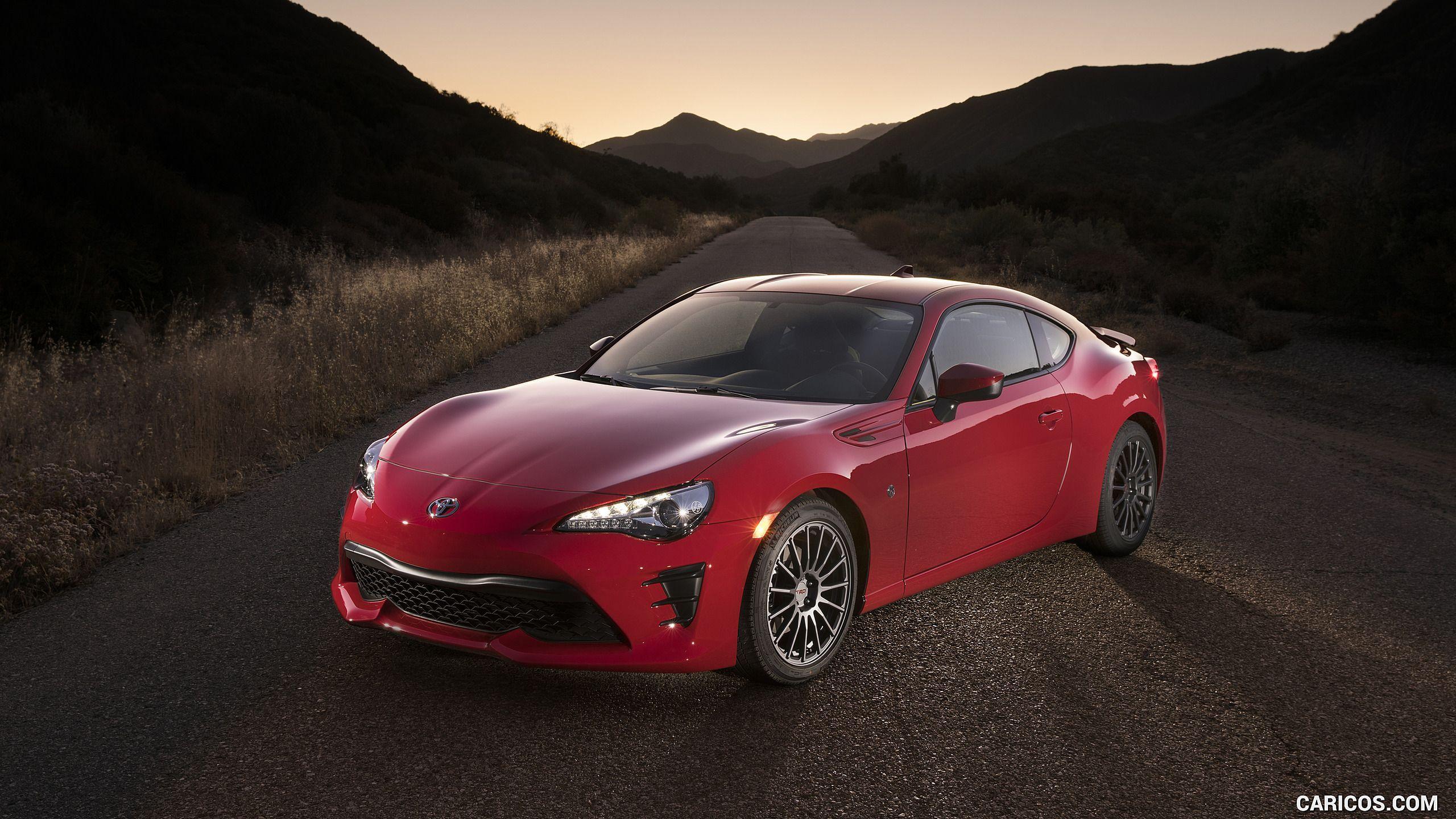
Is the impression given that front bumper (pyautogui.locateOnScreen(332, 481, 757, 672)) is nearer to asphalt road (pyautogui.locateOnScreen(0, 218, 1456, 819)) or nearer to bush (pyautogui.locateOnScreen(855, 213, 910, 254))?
asphalt road (pyautogui.locateOnScreen(0, 218, 1456, 819))

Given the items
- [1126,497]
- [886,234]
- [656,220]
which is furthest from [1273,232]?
[1126,497]

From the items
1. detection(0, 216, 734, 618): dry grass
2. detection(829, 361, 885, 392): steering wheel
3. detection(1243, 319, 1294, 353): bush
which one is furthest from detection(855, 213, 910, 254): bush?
detection(829, 361, 885, 392): steering wheel

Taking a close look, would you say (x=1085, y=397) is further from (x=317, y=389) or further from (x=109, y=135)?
(x=109, y=135)

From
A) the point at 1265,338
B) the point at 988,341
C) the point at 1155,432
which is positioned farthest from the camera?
the point at 1265,338

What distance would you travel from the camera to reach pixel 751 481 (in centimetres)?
353

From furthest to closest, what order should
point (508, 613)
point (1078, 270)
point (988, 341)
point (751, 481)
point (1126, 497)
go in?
1. point (1078, 270)
2. point (1126, 497)
3. point (988, 341)
4. point (751, 481)
5. point (508, 613)

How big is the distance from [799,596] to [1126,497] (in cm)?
249

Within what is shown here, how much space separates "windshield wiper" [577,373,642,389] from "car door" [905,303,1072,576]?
4.17 ft

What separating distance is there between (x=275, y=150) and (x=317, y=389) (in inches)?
750

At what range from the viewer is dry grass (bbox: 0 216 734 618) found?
569cm

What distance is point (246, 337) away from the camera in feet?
36.4

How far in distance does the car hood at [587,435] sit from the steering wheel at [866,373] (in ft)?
0.85

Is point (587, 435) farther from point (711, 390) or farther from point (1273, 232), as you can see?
point (1273, 232)

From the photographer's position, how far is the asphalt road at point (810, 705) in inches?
120
